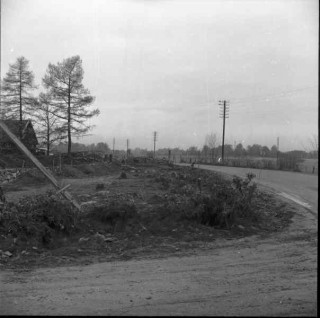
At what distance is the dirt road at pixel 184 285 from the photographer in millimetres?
3770

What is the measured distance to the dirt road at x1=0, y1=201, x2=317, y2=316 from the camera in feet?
12.4

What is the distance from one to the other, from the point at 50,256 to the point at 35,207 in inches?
70.5


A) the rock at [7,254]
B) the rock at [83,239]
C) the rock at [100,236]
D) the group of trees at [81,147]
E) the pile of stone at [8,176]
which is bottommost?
the rock at [7,254]

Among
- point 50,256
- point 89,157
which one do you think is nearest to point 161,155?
point 89,157

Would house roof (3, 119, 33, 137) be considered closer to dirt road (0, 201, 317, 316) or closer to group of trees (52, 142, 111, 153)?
group of trees (52, 142, 111, 153)

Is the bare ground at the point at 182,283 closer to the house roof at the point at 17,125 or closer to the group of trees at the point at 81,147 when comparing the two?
the house roof at the point at 17,125

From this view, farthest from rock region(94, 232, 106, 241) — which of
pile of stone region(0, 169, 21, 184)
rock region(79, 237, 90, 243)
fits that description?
pile of stone region(0, 169, 21, 184)

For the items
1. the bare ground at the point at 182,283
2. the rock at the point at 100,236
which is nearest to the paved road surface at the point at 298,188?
the bare ground at the point at 182,283

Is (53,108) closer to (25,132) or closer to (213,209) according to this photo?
(25,132)

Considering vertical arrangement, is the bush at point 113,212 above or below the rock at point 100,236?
above

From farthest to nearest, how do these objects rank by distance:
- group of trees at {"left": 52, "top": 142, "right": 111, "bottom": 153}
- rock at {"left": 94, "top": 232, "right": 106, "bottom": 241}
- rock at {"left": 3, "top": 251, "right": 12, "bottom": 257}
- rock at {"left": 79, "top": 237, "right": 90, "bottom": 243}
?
group of trees at {"left": 52, "top": 142, "right": 111, "bottom": 153} < rock at {"left": 94, "top": 232, "right": 106, "bottom": 241} < rock at {"left": 79, "top": 237, "right": 90, "bottom": 243} < rock at {"left": 3, "top": 251, "right": 12, "bottom": 257}

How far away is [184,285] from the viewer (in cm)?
487

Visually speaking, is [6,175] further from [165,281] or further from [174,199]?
[165,281]

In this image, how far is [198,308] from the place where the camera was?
12.0ft
